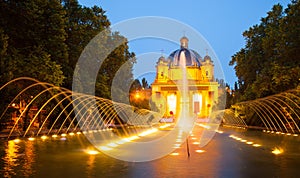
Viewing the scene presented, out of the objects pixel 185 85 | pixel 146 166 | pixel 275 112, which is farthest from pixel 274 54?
pixel 185 85

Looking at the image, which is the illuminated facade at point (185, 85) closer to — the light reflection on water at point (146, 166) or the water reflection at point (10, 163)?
the light reflection on water at point (146, 166)

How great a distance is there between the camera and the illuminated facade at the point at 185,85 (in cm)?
11681

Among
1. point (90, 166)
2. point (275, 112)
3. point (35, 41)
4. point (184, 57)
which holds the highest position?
point (184, 57)

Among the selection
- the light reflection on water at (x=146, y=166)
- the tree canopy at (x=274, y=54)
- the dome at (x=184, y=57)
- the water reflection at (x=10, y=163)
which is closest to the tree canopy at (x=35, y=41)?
the water reflection at (x=10, y=163)

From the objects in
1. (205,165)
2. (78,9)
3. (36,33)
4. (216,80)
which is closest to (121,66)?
(78,9)

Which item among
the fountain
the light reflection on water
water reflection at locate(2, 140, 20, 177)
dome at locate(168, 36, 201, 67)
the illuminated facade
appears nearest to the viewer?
water reflection at locate(2, 140, 20, 177)

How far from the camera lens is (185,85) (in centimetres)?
12119

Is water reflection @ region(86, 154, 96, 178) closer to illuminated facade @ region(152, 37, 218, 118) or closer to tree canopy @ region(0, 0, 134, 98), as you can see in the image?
tree canopy @ region(0, 0, 134, 98)

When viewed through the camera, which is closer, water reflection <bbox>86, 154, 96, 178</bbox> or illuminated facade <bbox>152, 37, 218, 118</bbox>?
water reflection <bbox>86, 154, 96, 178</bbox>

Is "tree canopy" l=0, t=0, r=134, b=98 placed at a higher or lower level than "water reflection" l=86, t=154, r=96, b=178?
higher

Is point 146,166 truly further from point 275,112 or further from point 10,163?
point 275,112

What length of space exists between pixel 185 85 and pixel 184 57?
1306 centimetres

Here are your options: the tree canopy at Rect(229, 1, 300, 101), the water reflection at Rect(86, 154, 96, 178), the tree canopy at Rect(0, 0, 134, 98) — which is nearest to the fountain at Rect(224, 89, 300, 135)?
the tree canopy at Rect(229, 1, 300, 101)

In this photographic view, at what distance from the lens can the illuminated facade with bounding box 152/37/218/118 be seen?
117 m
